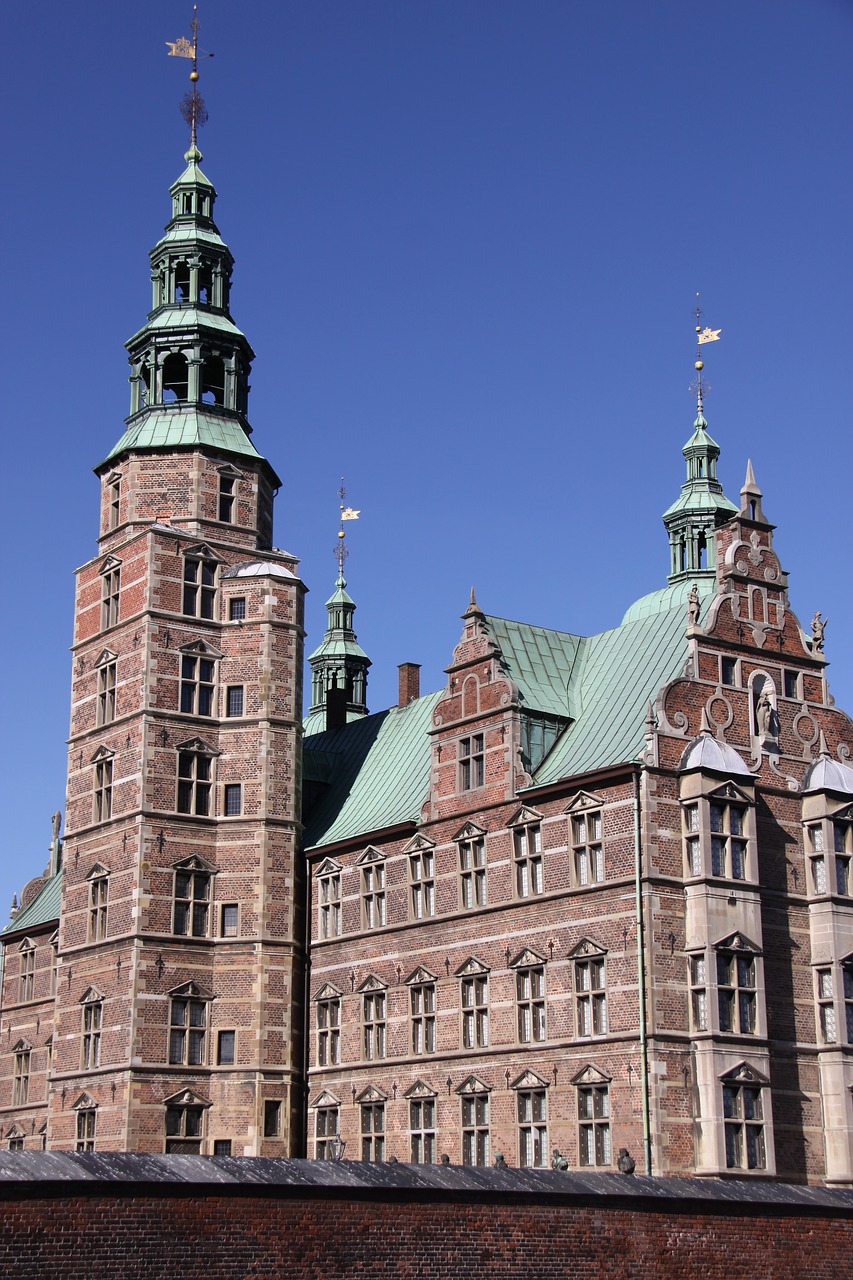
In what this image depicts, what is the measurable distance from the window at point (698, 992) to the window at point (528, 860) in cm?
514

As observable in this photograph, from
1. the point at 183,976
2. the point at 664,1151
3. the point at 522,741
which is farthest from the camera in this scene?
the point at 183,976

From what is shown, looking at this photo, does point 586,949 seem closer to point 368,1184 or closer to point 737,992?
point 737,992

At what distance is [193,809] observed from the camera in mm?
50469

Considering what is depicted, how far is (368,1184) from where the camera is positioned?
2598 centimetres

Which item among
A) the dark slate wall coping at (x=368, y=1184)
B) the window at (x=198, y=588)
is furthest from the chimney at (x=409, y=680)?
the dark slate wall coping at (x=368, y=1184)

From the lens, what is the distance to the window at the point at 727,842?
41.1m

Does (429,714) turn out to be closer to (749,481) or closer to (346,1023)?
(346,1023)

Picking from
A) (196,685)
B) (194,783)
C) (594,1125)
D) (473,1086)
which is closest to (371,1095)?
(473,1086)

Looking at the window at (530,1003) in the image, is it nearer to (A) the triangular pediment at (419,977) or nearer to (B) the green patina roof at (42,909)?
(A) the triangular pediment at (419,977)

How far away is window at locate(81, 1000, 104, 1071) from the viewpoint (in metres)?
49.1

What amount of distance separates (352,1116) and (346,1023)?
2.51m

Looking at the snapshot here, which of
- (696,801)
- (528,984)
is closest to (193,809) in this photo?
(528,984)

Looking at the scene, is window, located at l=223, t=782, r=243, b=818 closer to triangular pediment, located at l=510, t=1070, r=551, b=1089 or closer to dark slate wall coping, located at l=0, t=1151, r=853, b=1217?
triangular pediment, located at l=510, t=1070, r=551, b=1089

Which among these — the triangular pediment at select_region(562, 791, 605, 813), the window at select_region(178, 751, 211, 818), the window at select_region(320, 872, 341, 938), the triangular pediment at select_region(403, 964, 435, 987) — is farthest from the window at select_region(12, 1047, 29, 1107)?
the triangular pediment at select_region(562, 791, 605, 813)
